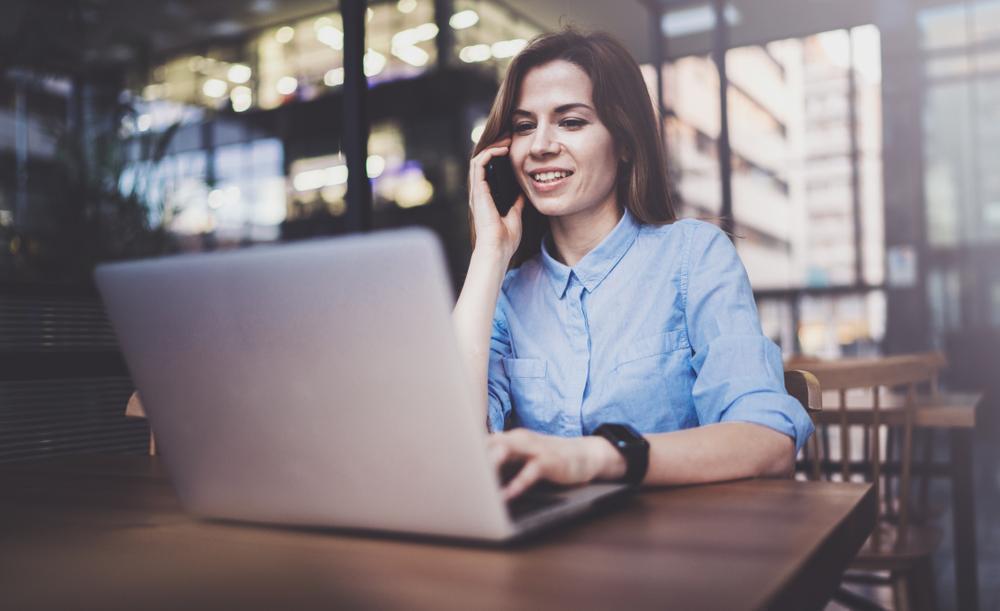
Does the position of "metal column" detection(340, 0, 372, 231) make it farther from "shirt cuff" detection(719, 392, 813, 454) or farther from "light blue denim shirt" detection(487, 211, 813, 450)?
"shirt cuff" detection(719, 392, 813, 454)

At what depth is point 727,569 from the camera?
55 centimetres

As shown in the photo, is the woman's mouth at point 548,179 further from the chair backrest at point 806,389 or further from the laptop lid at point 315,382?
the laptop lid at point 315,382

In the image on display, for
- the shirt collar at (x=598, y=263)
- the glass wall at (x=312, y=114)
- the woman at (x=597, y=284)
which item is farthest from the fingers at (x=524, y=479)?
the glass wall at (x=312, y=114)

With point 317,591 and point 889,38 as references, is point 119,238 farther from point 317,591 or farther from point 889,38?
point 889,38

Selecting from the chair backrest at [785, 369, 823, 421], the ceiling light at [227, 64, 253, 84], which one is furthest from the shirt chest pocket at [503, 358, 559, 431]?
the ceiling light at [227, 64, 253, 84]

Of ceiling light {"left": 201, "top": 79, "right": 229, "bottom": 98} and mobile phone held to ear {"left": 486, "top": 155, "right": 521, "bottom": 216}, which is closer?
mobile phone held to ear {"left": 486, "top": 155, "right": 521, "bottom": 216}

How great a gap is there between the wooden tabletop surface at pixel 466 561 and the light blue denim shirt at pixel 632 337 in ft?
1.21

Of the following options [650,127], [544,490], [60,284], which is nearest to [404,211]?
[60,284]

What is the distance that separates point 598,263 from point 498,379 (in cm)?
26

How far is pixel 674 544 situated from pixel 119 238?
4.33 metres

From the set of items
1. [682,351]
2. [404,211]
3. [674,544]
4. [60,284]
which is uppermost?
[404,211]

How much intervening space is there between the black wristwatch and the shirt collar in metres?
0.56

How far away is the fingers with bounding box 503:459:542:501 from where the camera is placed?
0.70 metres

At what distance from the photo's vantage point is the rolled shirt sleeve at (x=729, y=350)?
1025 mm
